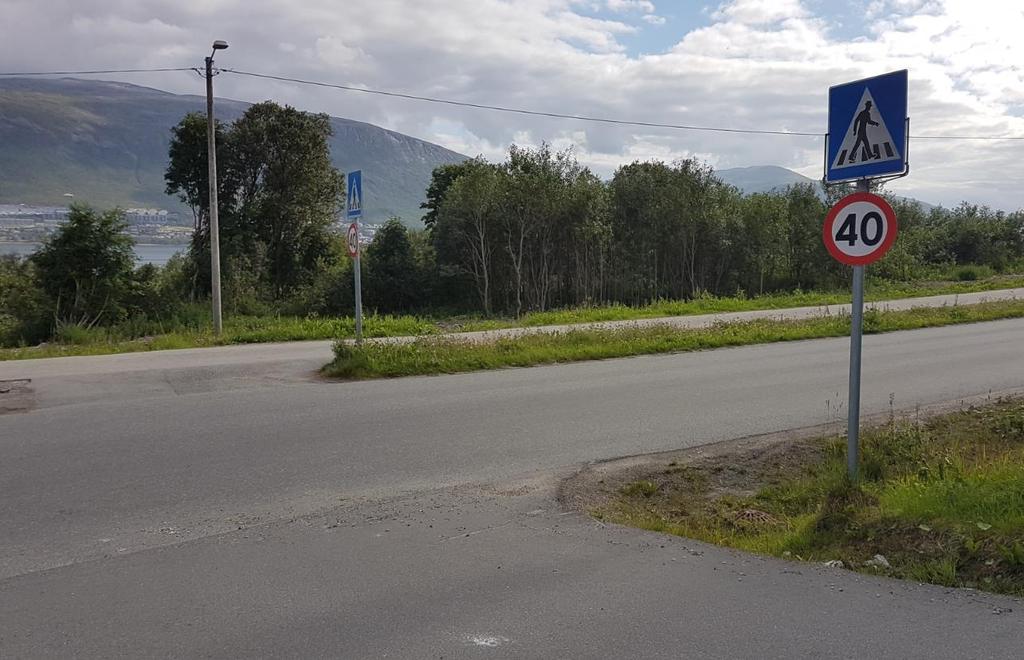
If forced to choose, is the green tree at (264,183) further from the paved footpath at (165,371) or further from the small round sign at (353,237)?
the small round sign at (353,237)

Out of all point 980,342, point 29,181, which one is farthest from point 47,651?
point 29,181

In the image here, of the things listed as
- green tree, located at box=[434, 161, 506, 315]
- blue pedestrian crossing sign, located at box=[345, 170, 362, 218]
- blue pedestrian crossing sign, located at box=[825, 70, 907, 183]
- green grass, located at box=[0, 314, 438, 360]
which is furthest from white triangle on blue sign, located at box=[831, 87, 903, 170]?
green tree, located at box=[434, 161, 506, 315]

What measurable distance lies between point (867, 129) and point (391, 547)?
4.47m

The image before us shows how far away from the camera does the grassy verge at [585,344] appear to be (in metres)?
12.4

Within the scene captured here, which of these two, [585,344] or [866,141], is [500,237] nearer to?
[585,344]

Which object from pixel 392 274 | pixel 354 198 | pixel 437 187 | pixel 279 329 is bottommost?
pixel 279 329

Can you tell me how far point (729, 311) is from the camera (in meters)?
24.5

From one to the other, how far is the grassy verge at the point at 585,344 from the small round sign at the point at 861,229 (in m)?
7.87

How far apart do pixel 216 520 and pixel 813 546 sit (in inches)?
165

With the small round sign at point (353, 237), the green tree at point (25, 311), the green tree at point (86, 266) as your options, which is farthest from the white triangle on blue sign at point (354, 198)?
the green tree at point (25, 311)

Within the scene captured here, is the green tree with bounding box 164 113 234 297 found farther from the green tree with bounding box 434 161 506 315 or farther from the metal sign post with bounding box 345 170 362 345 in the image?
the metal sign post with bounding box 345 170 362 345

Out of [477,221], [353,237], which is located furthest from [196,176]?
[353,237]

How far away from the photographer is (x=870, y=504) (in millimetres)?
5441

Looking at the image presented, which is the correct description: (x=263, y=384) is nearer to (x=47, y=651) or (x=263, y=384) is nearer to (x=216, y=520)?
(x=216, y=520)
